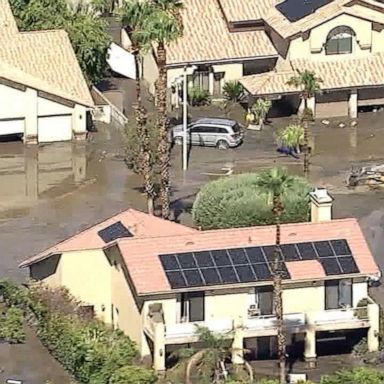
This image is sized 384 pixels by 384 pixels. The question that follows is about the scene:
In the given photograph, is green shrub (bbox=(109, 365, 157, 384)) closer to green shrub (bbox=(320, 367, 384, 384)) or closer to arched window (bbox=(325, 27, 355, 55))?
green shrub (bbox=(320, 367, 384, 384))

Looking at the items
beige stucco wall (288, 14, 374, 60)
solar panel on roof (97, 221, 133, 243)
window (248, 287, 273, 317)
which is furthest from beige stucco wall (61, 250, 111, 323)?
beige stucco wall (288, 14, 374, 60)

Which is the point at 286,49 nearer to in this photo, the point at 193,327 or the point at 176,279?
the point at 176,279

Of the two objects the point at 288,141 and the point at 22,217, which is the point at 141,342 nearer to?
the point at 22,217

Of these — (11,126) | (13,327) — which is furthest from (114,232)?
(11,126)

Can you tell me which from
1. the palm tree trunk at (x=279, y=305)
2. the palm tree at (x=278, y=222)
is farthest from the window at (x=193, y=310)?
the palm tree trunk at (x=279, y=305)

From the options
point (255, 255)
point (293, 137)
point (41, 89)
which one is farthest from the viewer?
point (41, 89)

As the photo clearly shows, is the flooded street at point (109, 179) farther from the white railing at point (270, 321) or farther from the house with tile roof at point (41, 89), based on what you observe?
the white railing at point (270, 321)

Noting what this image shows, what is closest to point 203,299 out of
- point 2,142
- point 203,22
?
point 2,142
